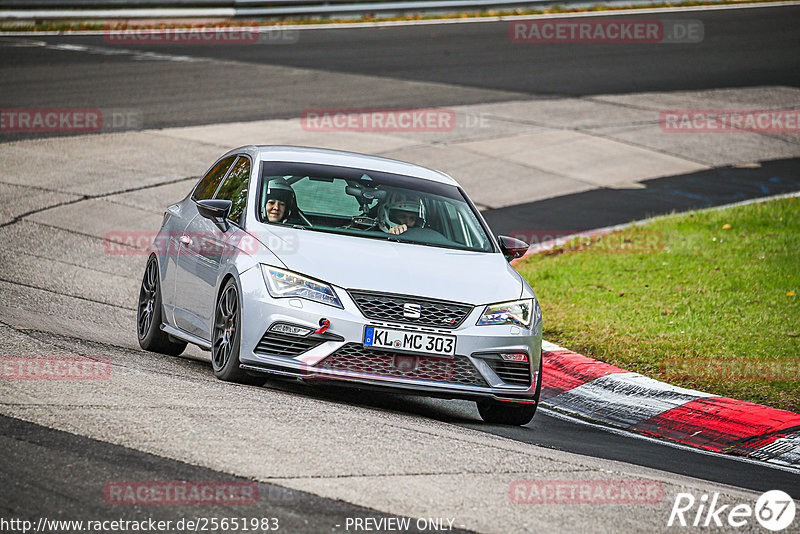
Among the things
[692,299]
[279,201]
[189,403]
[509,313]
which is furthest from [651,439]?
[692,299]

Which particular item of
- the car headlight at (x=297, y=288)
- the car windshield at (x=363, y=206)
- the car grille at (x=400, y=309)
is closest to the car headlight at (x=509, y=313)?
the car grille at (x=400, y=309)

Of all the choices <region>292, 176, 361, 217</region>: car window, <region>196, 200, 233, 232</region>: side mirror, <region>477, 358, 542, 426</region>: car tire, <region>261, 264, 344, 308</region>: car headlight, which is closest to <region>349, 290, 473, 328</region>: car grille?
<region>261, 264, 344, 308</region>: car headlight

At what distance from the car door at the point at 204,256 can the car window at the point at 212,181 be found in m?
0.18

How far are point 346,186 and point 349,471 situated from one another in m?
3.27

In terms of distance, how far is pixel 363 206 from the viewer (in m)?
8.39

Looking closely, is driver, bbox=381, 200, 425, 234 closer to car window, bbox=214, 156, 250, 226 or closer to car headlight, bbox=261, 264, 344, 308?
car window, bbox=214, 156, 250, 226

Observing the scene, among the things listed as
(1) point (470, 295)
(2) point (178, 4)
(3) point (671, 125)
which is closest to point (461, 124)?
(3) point (671, 125)

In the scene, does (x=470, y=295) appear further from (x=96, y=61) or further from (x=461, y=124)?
(x=96, y=61)

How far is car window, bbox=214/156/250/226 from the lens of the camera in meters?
8.31

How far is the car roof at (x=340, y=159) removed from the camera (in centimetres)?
870

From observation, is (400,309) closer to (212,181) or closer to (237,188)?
(237,188)

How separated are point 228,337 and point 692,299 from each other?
5228 mm

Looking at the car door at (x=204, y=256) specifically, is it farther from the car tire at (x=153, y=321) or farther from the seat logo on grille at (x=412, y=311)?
the seat logo on grille at (x=412, y=311)

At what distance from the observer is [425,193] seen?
8695mm
